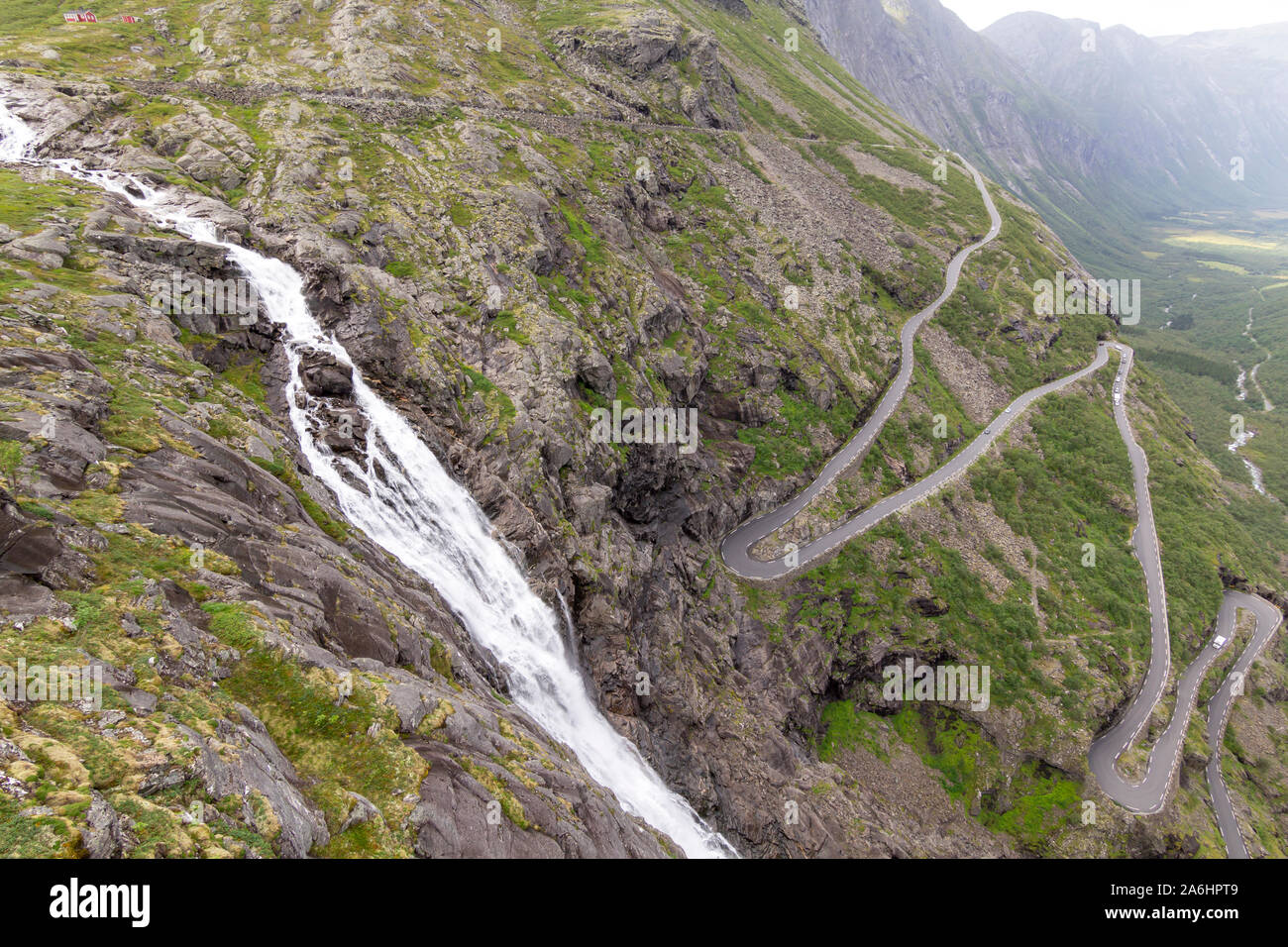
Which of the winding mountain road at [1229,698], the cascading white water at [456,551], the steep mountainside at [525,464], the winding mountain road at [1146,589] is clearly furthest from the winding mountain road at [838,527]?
the winding mountain road at [1229,698]

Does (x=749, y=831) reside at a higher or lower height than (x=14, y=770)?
lower

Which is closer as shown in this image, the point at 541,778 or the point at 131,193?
the point at 541,778

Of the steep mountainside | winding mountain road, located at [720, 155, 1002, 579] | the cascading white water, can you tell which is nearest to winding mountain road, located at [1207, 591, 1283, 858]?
the steep mountainside

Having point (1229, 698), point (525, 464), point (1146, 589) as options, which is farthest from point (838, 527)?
point (1229, 698)

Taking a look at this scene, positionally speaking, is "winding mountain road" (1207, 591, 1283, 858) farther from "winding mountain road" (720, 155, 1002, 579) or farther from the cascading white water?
the cascading white water

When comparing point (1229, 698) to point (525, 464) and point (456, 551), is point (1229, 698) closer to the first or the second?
point (525, 464)
